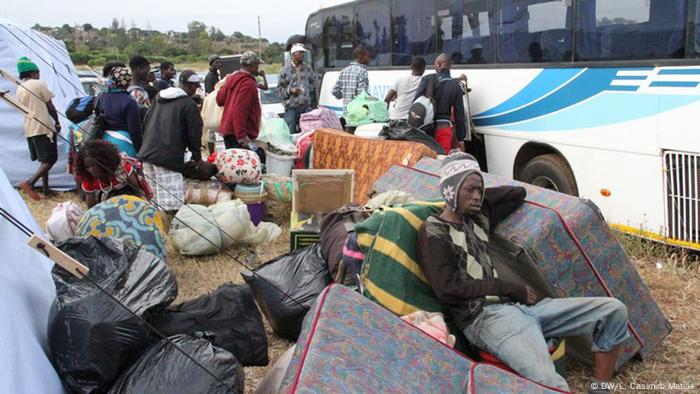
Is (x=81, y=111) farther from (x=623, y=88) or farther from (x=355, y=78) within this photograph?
(x=623, y=88)

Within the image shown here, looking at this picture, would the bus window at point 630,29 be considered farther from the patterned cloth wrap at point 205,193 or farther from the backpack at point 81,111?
the backpack at point 81,111

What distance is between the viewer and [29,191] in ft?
29.2

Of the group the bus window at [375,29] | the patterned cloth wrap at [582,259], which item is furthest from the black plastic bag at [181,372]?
the bus window at [375,29]

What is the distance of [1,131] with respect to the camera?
379 inches

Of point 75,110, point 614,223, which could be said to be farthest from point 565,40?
point 75,110

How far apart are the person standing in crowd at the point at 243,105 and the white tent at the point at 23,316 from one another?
12.7 feet

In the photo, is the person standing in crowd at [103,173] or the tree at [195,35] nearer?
the person standing in crowd at [103,173]

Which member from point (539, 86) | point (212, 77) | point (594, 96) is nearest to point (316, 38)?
point (212, 77)

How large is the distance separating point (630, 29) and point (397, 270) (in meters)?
3.77

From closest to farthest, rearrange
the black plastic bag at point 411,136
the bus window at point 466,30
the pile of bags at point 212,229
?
the pile of bags at point 212,229
the black plastic bag at point 411,136
the bus window at point 466,30

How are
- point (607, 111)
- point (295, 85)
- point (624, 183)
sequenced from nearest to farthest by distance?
point (624, 183) → point (607, 111) → point (295, 85)

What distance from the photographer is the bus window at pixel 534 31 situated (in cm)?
680

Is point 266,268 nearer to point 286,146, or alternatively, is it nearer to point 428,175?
point 428,175

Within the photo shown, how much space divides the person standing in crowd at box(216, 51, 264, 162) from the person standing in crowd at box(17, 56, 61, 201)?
2.29m
